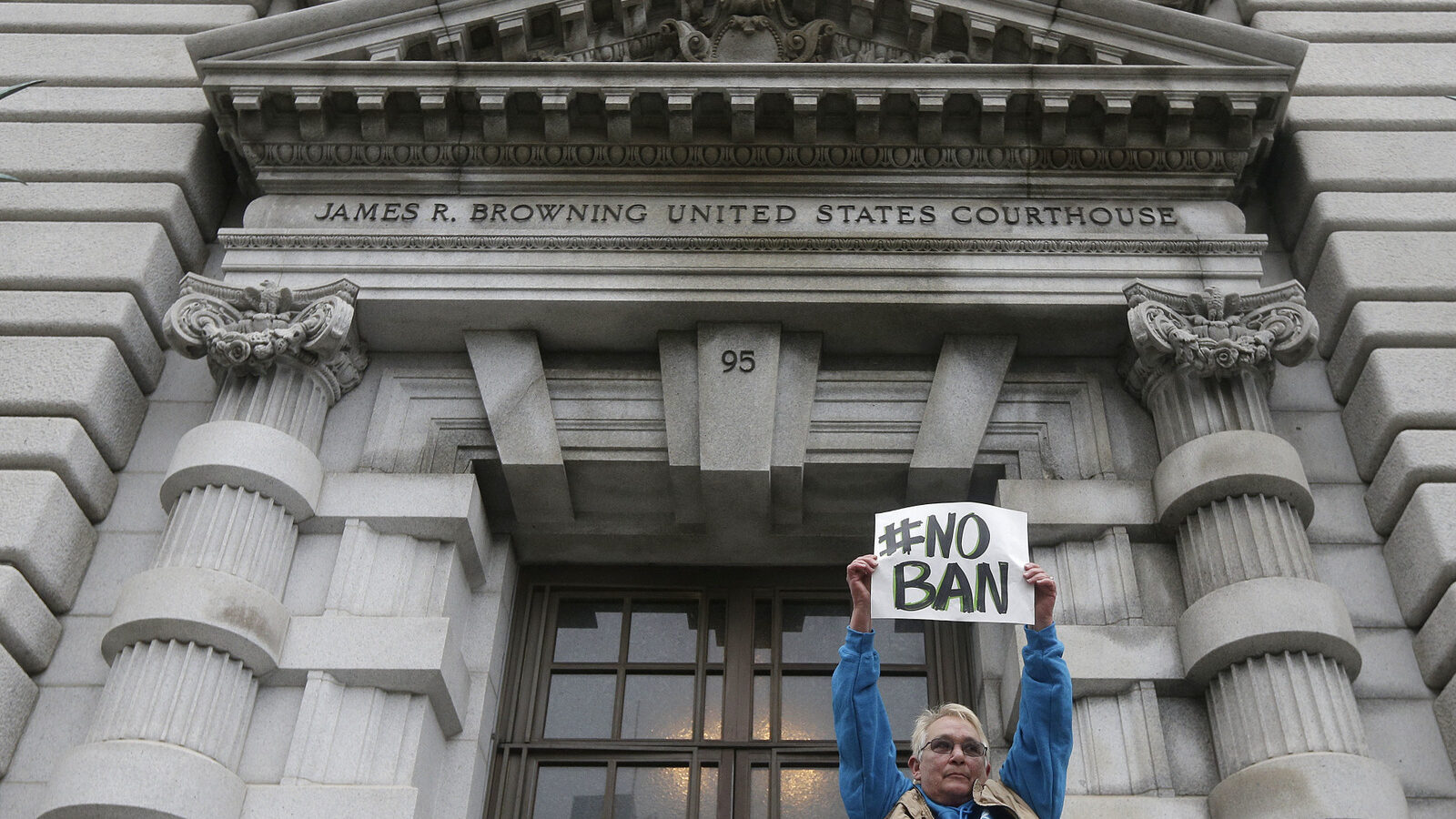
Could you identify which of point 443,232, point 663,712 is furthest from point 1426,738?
point 443,232

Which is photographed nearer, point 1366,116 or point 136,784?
point 136,784

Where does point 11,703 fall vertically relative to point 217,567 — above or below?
below

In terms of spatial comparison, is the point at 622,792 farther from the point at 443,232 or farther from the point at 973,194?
the point at 973,194

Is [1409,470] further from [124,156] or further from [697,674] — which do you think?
[124,156]

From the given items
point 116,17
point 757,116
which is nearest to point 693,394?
point 757,116

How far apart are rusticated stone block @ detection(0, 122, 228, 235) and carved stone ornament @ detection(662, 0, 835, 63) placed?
4.56m

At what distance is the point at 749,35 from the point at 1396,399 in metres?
6.64

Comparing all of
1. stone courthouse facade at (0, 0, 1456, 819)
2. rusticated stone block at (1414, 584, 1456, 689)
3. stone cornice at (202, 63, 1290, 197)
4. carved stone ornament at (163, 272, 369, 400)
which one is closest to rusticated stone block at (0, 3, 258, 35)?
stone courthouse facade at (0, 0, 1456, 819)

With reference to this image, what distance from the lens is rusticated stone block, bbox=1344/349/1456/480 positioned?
10.6 metres

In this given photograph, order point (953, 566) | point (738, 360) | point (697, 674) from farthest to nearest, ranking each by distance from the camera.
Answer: point (738, 360)
point (697, 674)
point (953, 566)

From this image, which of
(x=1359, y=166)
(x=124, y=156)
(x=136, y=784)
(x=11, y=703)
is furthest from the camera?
(x=124, y=156)

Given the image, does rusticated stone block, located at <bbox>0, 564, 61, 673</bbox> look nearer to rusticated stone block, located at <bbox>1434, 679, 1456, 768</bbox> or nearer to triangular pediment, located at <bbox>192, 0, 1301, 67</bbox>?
triangular pediment, located at <bbox>192, 0, 1301, 67</bbox>

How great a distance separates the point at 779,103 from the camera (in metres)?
12.1

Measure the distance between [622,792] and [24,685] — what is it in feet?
14.6
